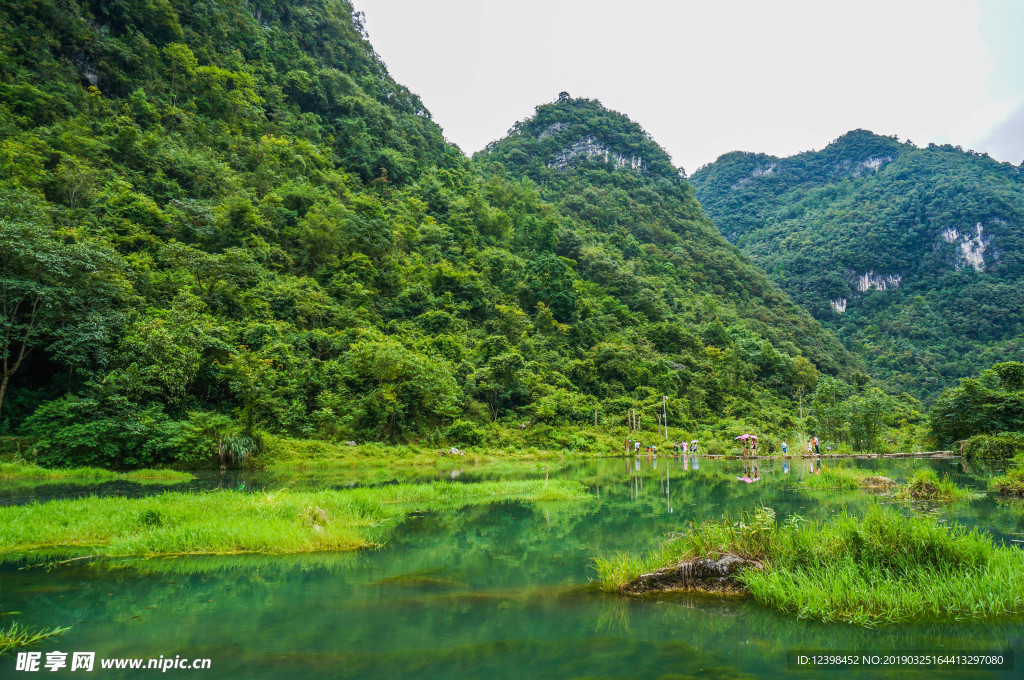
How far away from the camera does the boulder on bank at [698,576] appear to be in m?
6.91

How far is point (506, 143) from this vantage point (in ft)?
376

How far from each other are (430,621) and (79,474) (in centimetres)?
1915

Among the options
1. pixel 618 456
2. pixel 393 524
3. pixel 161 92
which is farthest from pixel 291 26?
pixel 393 524

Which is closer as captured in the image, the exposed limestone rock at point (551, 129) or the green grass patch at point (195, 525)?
the green grass patch at point (195, 525)

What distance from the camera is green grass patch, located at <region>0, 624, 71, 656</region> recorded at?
4941mm

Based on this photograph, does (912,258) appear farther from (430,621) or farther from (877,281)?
(430,621)

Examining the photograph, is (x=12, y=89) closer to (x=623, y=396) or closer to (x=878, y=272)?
(x=623, y=396)

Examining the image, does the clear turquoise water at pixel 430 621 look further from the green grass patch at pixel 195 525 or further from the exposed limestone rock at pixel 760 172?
the exposed limestone rock at pixel 760 172

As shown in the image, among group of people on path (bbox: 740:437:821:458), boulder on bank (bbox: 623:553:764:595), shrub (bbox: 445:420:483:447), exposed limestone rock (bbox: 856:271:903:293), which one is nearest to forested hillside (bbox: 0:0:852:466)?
shrub (bbox: 445:420:483:447)

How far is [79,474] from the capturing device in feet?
59.7

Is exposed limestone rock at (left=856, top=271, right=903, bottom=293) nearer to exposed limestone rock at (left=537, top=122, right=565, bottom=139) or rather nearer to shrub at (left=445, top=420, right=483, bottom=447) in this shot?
exposed limestone rock at (left=537, top=122, right=565, bottom=139)

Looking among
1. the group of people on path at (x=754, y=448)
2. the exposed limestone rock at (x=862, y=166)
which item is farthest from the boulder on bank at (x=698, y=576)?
the exposed limestone rock at (x=862, y=166)

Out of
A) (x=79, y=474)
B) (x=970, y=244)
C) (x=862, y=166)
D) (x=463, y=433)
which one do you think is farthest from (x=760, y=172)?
(x=79, y=474)

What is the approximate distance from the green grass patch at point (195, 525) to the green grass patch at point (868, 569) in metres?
5.93
